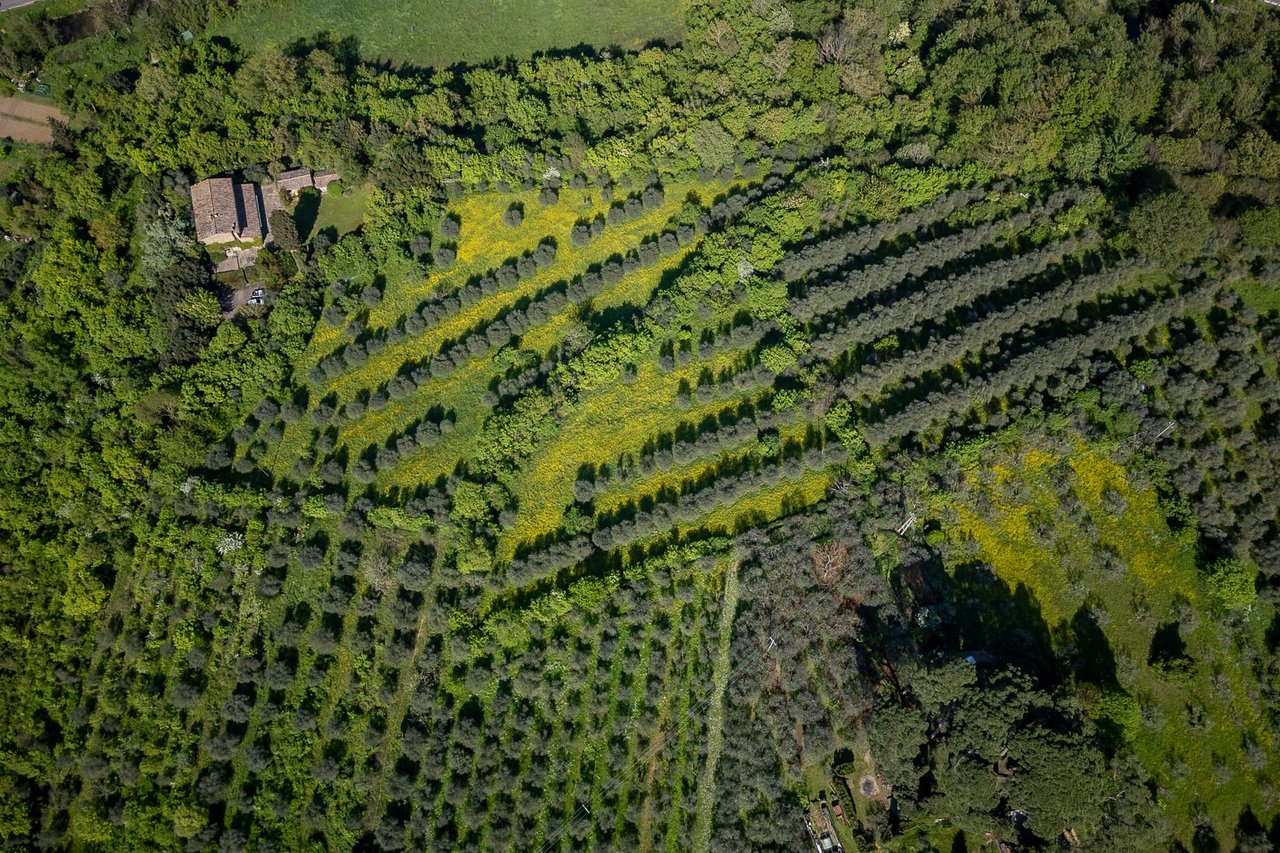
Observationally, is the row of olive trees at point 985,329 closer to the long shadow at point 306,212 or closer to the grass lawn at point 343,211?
the grass lawn at point 343,211

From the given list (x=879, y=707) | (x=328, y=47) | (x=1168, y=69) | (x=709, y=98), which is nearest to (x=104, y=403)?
(x=328, y=47)

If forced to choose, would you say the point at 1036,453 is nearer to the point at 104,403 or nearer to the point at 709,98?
the point at 709,98

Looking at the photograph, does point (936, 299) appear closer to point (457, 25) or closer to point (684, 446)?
point (684, 446)

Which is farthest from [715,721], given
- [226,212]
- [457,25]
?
[457,25]

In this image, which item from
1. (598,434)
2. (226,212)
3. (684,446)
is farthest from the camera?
(226,212)

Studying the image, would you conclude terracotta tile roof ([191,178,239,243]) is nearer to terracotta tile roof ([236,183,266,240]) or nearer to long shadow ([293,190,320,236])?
terracotta tile roof ([236,183,266,240])

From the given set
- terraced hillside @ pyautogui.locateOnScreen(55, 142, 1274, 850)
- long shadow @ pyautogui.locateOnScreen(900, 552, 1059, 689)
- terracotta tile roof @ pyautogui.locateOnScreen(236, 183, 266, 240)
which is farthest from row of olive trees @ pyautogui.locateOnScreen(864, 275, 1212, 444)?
terracotta tile roof @ pyautogui.locateOnScreen(236, 183, 266, 240)

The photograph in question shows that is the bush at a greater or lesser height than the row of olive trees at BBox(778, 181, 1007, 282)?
greater
